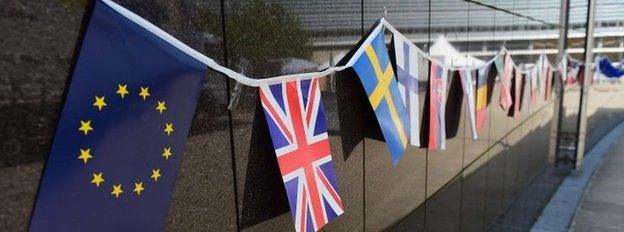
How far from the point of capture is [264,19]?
2090 mm

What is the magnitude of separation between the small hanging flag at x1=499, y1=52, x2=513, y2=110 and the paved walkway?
9.82 ft

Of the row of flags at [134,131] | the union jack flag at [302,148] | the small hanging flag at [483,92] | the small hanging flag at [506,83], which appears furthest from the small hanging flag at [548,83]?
the row of flags at [134,131]

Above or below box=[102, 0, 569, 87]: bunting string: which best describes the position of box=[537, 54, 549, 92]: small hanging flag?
above

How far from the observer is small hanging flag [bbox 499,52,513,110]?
5223mm

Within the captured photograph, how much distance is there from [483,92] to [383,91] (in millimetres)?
2460

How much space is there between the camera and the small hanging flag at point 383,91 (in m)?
2.57

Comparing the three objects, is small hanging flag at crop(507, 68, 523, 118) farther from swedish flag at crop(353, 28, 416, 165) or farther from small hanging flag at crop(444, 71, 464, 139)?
swedish flag at crop(353, 28, 416, 165)

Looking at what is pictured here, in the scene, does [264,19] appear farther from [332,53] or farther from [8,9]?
[8,9]

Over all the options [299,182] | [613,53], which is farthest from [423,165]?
[613,53]

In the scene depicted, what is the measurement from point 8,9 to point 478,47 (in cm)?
450

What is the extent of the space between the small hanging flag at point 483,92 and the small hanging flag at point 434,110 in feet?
3.42

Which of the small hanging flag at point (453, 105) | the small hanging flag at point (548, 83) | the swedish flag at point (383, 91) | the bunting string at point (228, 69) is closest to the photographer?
the bunting string at point (228, 69)

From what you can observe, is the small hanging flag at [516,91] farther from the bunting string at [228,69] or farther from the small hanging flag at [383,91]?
the small hanging flag at [383,91]

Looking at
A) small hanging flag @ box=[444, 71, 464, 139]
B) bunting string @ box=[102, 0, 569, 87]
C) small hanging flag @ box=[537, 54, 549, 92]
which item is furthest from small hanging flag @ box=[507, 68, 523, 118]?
bunting string @ box=[102, 0, 569, 87]
